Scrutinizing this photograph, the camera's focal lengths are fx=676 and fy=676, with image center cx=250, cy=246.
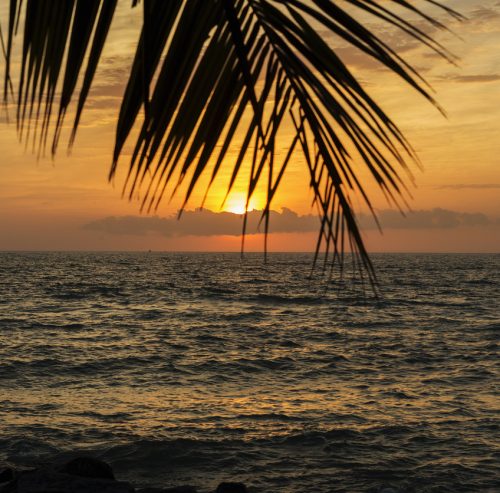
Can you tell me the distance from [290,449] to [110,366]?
12.6 m

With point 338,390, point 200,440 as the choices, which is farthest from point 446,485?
point 338,390

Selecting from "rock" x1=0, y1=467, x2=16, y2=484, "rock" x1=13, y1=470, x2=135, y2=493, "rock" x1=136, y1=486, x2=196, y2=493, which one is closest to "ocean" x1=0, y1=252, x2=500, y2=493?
"rock" x1=136, y1=486, x2=196, y2=493

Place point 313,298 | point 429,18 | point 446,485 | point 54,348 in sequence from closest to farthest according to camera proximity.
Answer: point 429,18 < point 446,485 < point 54,348 < point 313,298

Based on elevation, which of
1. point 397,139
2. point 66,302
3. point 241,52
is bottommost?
point 66,302

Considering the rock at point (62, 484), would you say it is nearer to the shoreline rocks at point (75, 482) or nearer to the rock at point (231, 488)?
the shoreline rocks at point (75, 482)

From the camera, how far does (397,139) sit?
1.02 meters

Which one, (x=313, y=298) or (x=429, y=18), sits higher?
(x=429, y=18)

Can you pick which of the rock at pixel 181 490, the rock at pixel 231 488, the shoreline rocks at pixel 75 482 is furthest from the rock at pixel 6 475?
the rock at pixel 231 488

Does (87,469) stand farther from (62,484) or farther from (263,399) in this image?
(263,399)

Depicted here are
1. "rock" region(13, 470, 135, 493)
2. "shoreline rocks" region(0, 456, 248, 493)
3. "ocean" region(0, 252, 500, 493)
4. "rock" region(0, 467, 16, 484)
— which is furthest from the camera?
"ocean" region(0, 252, 500, 493)

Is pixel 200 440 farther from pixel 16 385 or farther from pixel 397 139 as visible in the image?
pixel 397 139

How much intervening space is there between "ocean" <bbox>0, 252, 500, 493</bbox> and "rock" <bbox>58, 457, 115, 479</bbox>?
1.53 metres

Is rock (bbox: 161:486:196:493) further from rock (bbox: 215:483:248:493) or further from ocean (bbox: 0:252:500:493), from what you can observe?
ocean (bbox: 0:252:500:493)

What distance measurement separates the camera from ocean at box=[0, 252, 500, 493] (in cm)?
1334
